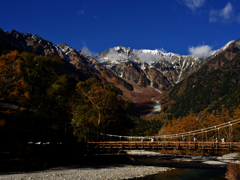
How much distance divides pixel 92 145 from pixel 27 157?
31.4 ft

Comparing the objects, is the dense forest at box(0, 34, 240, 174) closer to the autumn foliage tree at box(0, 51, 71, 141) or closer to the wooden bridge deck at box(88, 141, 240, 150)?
the autumn foliage tree at box(0, 51, 71, 141)

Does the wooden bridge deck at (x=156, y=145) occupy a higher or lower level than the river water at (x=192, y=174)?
higher

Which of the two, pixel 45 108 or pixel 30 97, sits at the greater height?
pixel 30 97

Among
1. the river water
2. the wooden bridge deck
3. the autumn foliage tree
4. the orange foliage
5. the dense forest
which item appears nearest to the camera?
the orange foliage

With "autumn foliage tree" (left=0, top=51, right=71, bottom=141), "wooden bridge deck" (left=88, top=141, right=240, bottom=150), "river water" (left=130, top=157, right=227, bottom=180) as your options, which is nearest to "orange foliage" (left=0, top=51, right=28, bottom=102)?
"autumn foliage tree" (left=0, top=51, right=71, bottom=141)

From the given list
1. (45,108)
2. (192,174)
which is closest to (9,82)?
(45,108)

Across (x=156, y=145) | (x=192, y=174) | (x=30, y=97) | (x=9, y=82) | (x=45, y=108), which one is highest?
(x=9, y=82)

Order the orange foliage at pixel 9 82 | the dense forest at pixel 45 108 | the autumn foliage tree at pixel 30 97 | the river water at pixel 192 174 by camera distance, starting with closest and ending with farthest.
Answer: the orange foliage at pixel 9 82 < the autumn foliage tree at pixel 30 97 < the dense forest at pixel 45 108 < the river water at pixel 192 174

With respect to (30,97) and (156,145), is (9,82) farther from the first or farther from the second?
(156,145)

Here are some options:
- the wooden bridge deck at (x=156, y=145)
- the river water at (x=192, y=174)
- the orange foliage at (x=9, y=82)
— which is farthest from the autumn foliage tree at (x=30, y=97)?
the river water at (x=192, y=174)

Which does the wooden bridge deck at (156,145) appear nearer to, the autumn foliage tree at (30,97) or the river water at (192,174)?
the river water at (192,174)

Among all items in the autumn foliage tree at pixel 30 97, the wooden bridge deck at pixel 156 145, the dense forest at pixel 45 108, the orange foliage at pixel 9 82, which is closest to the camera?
the orange foliage at pixel 9 82

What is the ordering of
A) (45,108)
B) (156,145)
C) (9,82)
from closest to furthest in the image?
(9,82) < (45,108) < (156,145)

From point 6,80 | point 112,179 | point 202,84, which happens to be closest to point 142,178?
point 112,179
